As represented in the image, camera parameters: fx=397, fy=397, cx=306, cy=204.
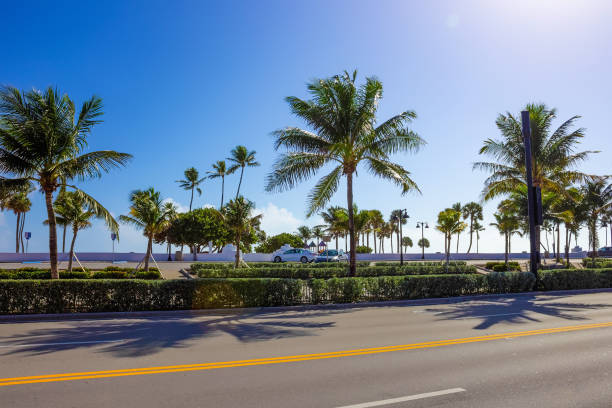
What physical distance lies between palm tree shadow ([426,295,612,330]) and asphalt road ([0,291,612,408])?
8.4 inches

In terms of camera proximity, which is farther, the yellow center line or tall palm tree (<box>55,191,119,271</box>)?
tall palm tree (<box>55,191,119,271</box>)

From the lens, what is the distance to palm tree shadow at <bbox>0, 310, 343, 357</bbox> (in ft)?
25.2

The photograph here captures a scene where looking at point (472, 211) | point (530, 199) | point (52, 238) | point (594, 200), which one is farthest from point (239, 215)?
point (472, 211)

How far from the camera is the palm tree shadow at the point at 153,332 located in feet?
→ 25.2

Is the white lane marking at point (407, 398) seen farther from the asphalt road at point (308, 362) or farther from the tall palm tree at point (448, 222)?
the tall palm tree at point (448, 222)

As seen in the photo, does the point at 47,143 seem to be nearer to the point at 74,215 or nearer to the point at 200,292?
the point at 200,292

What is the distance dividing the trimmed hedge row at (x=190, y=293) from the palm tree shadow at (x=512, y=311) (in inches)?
101

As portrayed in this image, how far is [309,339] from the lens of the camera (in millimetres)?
8555

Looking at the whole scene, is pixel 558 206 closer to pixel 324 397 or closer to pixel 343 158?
pixel 343 158

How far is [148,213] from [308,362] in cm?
2451

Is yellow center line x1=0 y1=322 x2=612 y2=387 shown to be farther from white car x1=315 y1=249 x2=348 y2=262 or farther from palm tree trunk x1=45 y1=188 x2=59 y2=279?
white car x1=315 y1=249 x2=348 y2=262

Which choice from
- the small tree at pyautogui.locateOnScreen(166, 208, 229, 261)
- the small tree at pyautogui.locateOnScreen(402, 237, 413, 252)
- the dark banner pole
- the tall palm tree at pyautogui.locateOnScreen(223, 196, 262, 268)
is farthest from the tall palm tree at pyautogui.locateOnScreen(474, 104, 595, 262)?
the small tree at pyautogui.locateOnScreen(402, 237, 413, 252)

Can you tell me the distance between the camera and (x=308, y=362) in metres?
6.60

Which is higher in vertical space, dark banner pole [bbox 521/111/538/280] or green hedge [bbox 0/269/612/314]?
dark banner pole [bbox 521/111/538/280]
